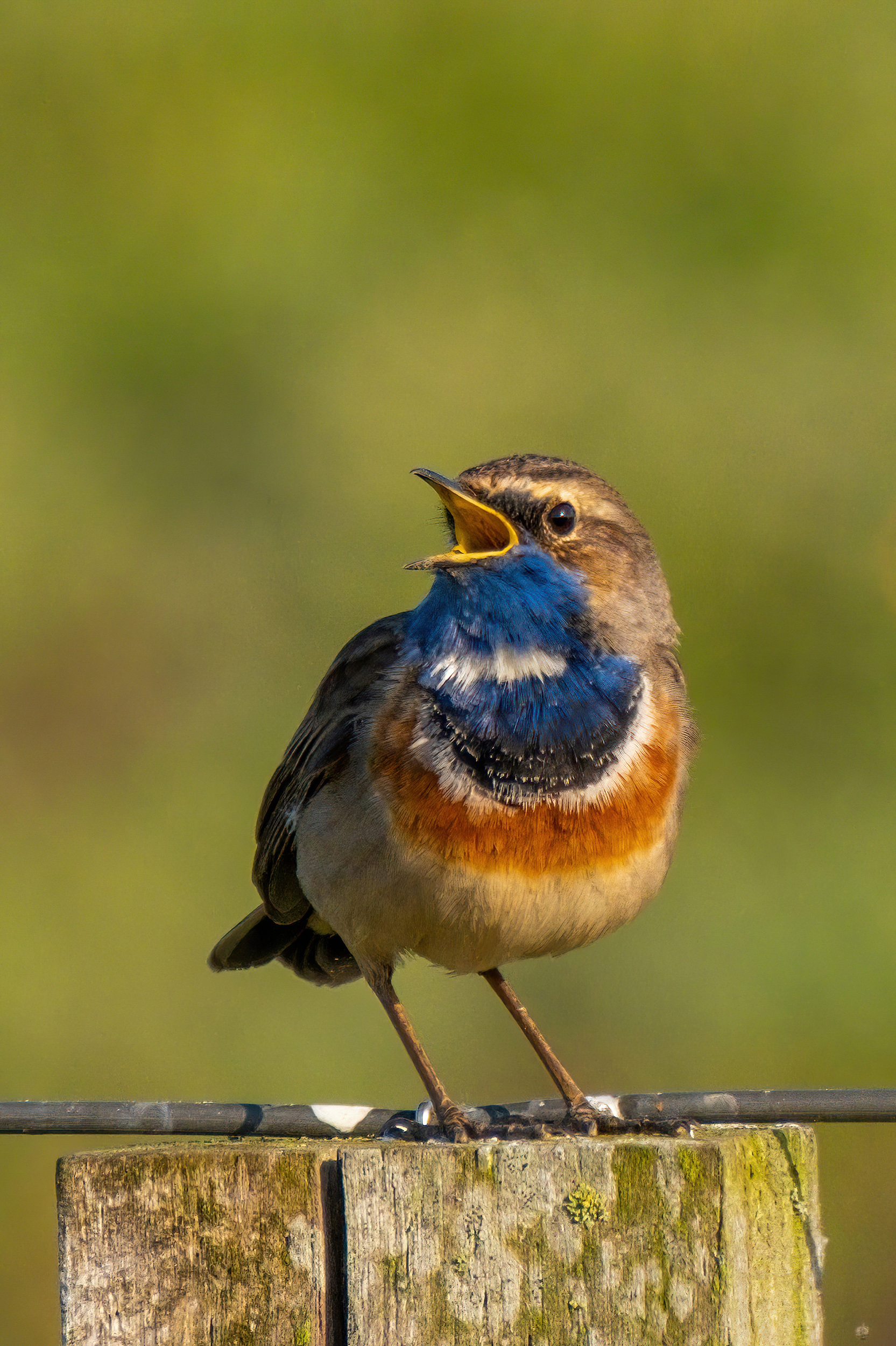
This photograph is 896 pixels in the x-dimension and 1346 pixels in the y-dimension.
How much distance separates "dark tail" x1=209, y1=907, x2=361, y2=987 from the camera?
5074 mm

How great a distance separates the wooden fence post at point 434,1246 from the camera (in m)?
2.46

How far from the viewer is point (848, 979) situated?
24.0 ft

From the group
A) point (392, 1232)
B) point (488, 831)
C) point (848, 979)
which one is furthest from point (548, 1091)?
point (392, 1232)

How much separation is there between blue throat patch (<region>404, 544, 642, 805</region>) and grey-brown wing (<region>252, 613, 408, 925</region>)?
0.20 meters

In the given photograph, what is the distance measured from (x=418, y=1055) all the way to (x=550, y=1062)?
1.26 feet

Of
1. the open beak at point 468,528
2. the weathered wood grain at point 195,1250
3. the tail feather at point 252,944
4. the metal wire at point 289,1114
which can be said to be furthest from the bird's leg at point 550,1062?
the open beak at point 468,528

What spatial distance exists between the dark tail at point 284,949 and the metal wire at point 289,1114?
5.35ft

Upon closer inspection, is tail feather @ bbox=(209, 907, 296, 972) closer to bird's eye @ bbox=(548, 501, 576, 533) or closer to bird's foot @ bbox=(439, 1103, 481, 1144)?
bird's foot @ bbox=(439, 1103, 481, 1144)

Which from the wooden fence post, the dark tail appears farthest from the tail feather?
the wooden fence post

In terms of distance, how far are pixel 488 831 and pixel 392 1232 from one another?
1532 millimetres

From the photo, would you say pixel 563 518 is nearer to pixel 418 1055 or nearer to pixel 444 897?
pixel 444 897

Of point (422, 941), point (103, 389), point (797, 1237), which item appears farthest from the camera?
point (103, 389)

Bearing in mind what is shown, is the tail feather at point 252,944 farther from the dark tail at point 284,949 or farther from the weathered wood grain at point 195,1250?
the weathered wood grain at point 195,1250

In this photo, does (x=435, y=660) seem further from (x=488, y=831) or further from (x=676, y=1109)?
(x=676, y=1109)
